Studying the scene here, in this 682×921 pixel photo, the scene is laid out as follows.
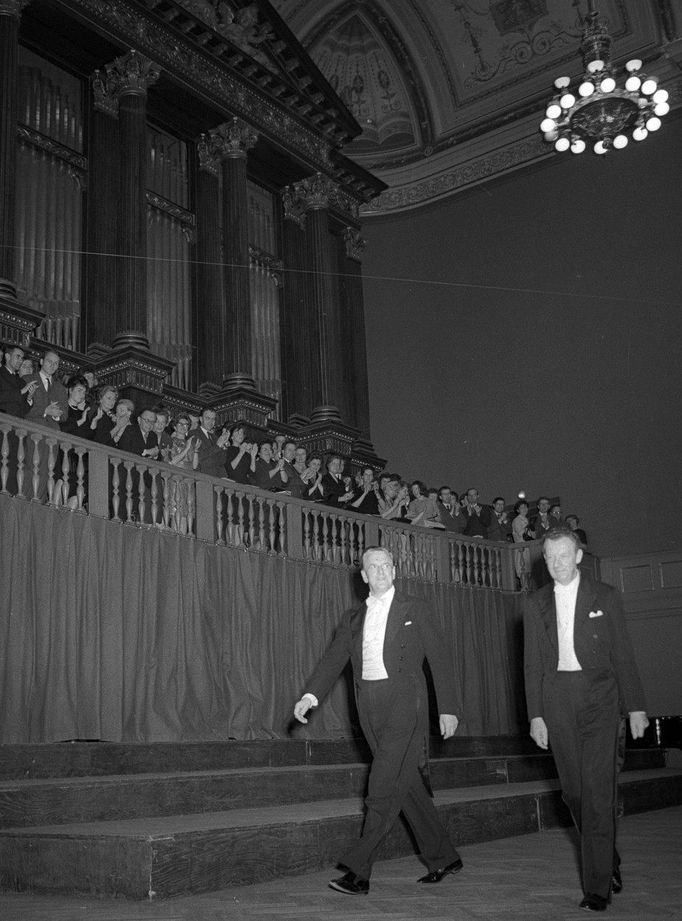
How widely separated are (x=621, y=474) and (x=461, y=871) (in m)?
9.60

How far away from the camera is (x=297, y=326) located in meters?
13.1

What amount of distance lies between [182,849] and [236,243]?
882cm

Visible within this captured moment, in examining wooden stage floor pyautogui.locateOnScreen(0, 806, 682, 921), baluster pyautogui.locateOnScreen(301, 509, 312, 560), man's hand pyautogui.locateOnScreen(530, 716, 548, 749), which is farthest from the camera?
baluster pyautogui.locateOnScreen(301, 509, 312, 560)

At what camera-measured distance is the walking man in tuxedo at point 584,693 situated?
4.09 metres

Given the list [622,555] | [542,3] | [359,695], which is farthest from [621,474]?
[359,695]

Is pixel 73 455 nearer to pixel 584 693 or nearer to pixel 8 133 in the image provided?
pixel 8 133

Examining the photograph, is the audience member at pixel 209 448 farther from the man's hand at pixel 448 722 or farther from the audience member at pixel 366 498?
the man's hand at pixel 448 722

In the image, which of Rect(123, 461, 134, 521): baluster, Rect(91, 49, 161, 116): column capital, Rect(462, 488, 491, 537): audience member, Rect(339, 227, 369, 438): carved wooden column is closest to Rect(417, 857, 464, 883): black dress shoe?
Rect(123, 461, 134, 521): baluster

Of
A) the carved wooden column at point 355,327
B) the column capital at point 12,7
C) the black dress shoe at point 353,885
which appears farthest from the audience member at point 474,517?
the black dress shoe at point 353,885

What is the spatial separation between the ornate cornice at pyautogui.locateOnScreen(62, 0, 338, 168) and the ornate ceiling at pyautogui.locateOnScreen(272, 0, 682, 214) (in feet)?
9.71

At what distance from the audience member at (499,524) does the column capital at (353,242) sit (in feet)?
13.9

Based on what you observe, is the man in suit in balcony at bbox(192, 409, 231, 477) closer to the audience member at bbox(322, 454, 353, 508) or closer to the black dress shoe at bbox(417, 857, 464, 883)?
the audience member at bbox(322, 454, 353, 508)

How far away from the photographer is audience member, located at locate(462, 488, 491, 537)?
1198 cm

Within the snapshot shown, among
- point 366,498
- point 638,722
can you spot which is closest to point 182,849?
point 638,722
